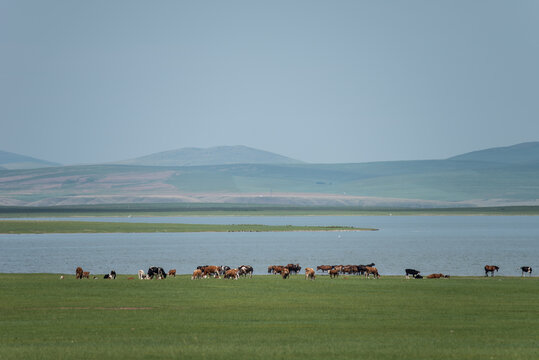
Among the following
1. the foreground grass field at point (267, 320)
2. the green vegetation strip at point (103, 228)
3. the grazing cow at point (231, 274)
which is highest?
the green vegetation strip at point (103, 228)

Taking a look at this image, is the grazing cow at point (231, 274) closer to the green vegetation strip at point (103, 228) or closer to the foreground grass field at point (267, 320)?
the foreground grass field at point (267, 320)

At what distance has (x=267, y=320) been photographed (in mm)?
28375

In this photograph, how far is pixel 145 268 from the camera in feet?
206

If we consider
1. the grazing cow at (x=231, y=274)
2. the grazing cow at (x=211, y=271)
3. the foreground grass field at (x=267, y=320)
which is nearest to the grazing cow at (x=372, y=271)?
the foreground grass field at (x=267, y=320)

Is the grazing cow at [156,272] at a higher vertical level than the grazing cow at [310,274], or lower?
higher

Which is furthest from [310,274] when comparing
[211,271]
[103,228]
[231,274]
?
[103,228]

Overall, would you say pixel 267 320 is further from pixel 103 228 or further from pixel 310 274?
pixel 103 228

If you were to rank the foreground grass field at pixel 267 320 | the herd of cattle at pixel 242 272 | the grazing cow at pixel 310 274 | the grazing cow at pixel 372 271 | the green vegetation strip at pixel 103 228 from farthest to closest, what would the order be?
the green vegetation strip at pixel 103 228 < the grazing cow at pixel 372 271 < the herd of cattle at pixel 242 272 < the grazing cow at pixel 310 274 < the foreground grass field at pixel 267 320

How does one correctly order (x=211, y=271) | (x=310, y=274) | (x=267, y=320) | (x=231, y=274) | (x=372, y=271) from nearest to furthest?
(x=267, y=320) → (x=310, y=274) → (x=231, y=274) → (x=211, y=271) → (x=372, y=271)

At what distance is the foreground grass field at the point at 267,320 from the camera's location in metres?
22.1

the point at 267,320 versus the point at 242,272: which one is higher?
the point at 242,272

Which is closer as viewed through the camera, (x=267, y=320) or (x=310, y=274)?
(x=267, y=320)

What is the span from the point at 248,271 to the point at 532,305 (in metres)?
22.0

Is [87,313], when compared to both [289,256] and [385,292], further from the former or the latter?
[289,256]
